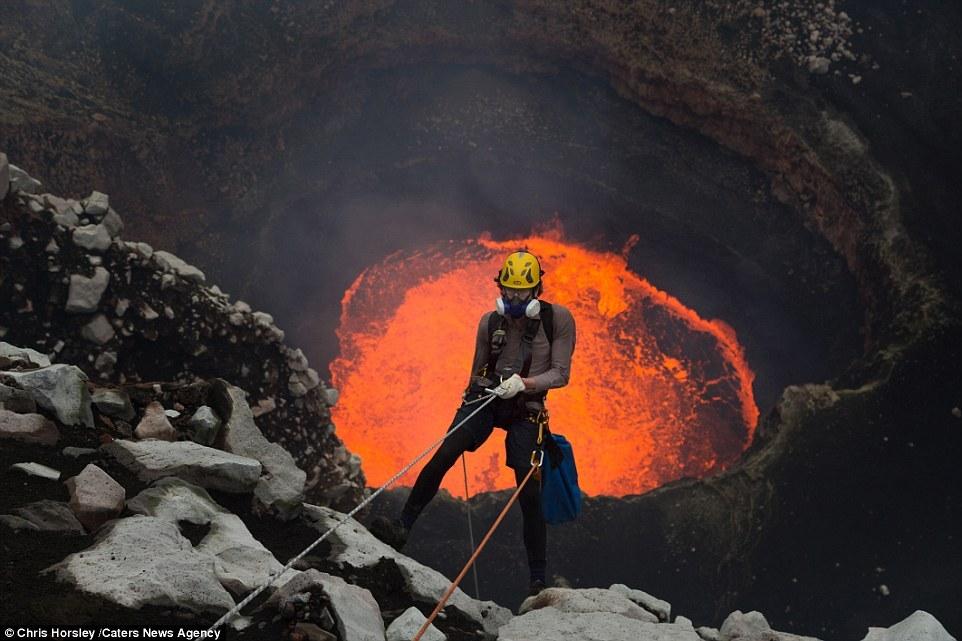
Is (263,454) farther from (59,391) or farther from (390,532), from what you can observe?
(59,391)

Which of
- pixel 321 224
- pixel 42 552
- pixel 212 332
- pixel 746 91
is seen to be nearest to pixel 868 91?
pixel 746 91

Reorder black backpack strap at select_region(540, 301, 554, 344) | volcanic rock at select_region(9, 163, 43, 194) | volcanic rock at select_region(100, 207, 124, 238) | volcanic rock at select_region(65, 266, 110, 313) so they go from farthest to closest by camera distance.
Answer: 1. volcanic rock at select_region(100, 207, 124, 238)
2. volcanic rock at select_region(65, 266, 110, 313)
3. volcanic rock at select_region(9, 163, 43, 194)
4. black backpack strap at select_region(540, 301, 554, 344)

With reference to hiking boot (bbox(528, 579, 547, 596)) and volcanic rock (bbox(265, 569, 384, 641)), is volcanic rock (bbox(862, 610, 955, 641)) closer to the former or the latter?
hiking boot (bbox(528, 579, 547, 596))

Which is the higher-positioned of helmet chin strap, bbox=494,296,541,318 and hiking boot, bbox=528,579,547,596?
helmet chin strap, bbox=494,296,541,318

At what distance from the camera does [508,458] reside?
6.85 metres

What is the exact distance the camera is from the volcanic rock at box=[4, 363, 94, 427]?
5.47 m

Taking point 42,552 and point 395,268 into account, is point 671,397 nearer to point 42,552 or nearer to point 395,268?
point 395,268

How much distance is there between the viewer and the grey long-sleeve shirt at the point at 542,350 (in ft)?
22.2

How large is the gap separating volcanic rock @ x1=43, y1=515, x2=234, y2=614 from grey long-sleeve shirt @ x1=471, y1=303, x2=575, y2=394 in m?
3.08

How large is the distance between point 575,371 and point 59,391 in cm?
1300

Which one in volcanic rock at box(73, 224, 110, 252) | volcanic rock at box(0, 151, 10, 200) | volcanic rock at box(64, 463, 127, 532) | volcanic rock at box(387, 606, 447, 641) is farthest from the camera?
volcanic rock at box(73, 224, 110, 252)

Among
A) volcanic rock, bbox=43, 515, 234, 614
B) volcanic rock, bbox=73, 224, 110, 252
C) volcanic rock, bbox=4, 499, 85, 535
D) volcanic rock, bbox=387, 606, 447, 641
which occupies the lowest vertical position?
volcanic rock, bbox=387, 606, 447, 641

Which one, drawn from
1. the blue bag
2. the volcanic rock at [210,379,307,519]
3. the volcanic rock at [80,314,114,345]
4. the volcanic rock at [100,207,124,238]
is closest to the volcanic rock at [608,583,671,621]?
the blue bag

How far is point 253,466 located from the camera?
584cm
